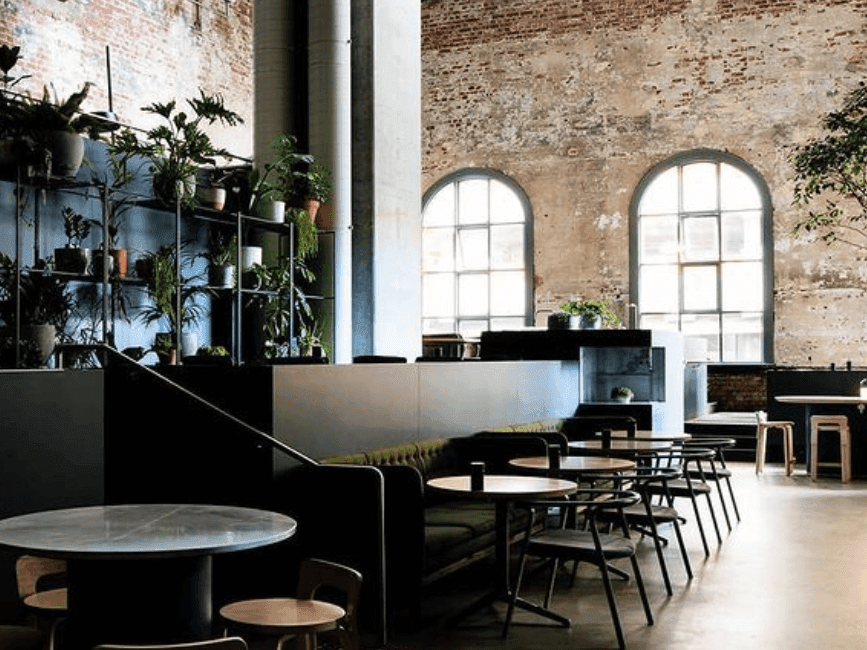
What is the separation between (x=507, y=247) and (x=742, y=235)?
11.1 feet

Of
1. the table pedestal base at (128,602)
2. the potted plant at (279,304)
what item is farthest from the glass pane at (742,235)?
the table pedestal base at (128,602)

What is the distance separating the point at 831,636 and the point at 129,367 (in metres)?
3.57

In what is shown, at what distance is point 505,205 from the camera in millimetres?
15664

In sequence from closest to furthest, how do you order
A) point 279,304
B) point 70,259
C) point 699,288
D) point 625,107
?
1. point 70,259
2. point 279,304
3. point 699,288
4. point 625,107

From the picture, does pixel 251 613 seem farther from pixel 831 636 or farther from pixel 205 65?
pixel 205 65

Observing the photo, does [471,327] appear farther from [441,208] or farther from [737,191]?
[737,191]

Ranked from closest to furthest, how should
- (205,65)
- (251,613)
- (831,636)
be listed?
(251,613) < (831,636) < (205,65)

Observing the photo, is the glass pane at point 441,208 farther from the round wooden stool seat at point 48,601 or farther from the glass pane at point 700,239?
the round wooden stool seat at point 48,601

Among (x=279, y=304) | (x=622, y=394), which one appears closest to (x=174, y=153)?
(x=279, y=304)

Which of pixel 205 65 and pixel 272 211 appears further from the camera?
pixel 205 65

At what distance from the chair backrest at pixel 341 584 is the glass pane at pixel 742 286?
11760 mm

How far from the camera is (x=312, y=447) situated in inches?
206

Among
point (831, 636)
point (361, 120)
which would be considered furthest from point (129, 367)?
point (361, 120)

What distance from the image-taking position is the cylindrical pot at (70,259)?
7629 mm
